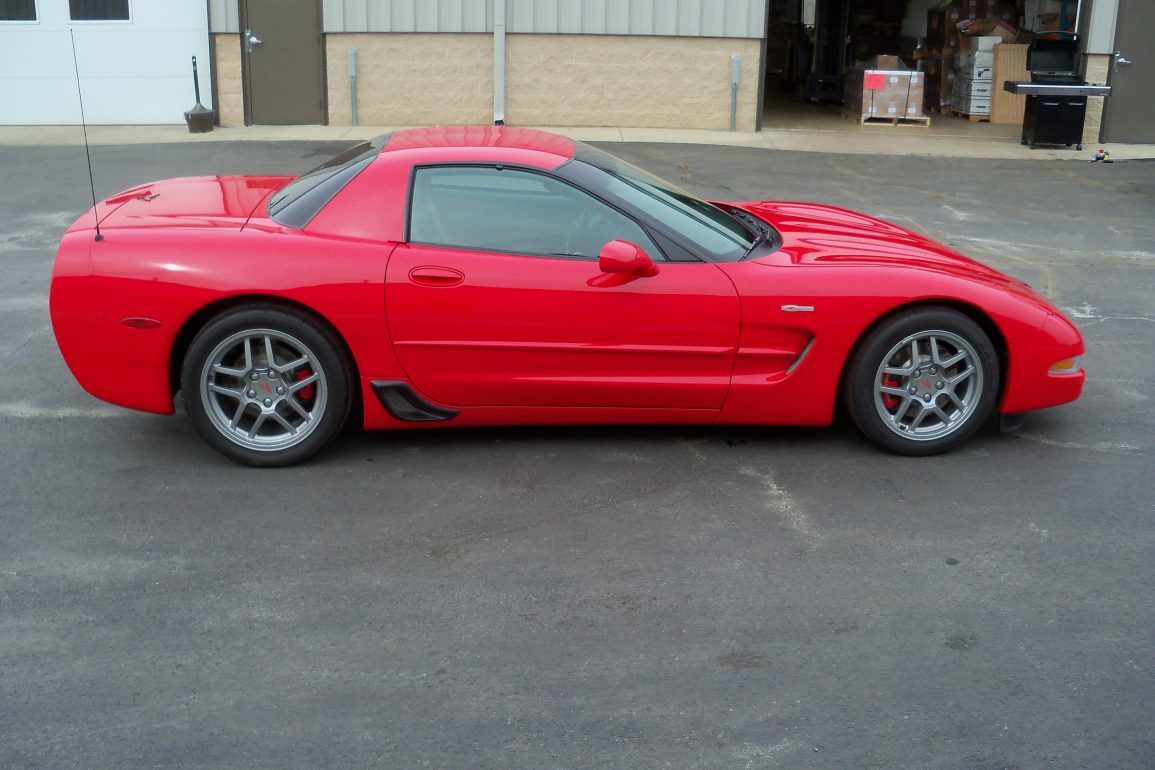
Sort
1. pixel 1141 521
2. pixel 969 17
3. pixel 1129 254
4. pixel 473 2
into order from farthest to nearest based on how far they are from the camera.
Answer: pixel 969 17, pixel 473 2, pixel 1129 254, pixel 1141 521

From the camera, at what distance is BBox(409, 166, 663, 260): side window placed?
5.30 meters

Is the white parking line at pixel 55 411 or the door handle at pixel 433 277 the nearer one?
the door handle at pixel 433 277

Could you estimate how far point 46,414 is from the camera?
5.93 meters

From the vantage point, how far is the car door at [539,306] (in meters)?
5.19

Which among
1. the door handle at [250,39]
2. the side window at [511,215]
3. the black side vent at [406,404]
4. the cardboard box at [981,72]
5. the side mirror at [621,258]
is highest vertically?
the door handle at [250,39]

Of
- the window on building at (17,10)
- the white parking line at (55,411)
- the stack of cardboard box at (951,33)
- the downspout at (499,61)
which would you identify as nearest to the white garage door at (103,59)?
the window on building at (17,10)

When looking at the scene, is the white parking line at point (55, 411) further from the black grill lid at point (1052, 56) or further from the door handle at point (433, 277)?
the black grill lid at point (1052, 56)

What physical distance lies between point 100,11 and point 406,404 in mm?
14145

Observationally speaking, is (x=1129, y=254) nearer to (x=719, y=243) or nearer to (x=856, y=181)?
(x=856, y=181)

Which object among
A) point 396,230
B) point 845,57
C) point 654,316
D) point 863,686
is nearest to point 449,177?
point 396,230

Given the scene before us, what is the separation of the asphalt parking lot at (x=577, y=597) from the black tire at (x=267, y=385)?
145 mm

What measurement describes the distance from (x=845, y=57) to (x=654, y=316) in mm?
19305

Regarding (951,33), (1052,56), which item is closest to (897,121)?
(1052,56)

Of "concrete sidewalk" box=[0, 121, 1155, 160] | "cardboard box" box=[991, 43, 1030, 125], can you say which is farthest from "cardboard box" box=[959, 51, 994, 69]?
"concrete sidewalk" box=[0, 121, 1155, 160]
